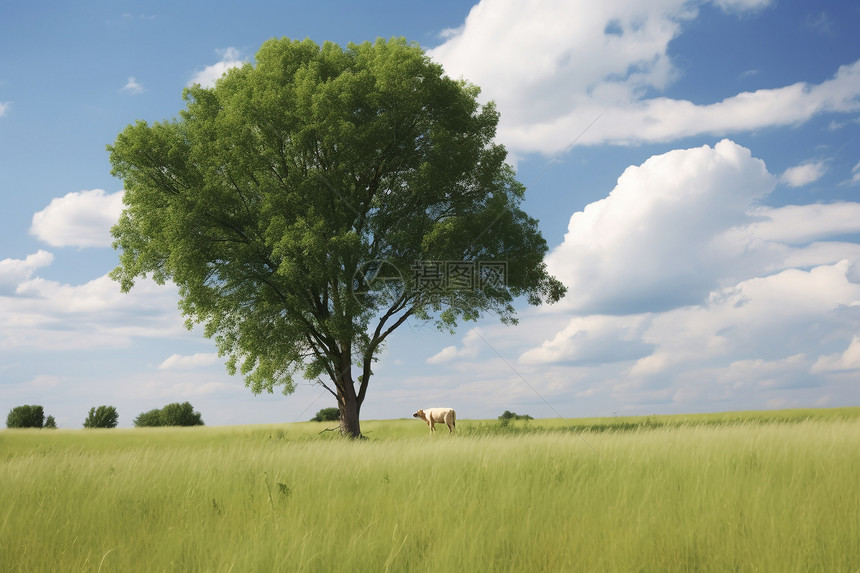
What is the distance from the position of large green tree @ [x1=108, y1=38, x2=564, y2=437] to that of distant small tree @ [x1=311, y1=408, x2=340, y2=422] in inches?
896

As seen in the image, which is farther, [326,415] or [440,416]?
[326,415]

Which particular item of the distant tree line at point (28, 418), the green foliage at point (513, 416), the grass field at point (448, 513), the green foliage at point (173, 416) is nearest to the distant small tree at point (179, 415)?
the green foliage at point (173, 416)

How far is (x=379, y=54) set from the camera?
2272cm

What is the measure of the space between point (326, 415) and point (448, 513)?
1651 inches

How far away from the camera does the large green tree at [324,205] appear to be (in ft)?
69.4

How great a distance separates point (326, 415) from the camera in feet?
154

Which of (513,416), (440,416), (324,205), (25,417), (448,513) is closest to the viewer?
(448,513)

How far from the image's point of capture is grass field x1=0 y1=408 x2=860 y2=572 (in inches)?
211

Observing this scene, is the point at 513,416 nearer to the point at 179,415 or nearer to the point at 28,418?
the point at 179,415

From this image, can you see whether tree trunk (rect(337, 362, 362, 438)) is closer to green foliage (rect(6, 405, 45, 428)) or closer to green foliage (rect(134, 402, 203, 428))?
green foliage (rect(134, 402, 203, 428))

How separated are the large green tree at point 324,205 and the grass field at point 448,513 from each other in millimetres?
11567

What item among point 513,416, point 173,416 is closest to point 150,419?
point 173,416

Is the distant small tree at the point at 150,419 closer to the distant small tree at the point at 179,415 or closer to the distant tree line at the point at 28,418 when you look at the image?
the distant small tree at the point at 179,415

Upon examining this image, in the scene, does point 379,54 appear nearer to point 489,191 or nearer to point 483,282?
point 489,191
